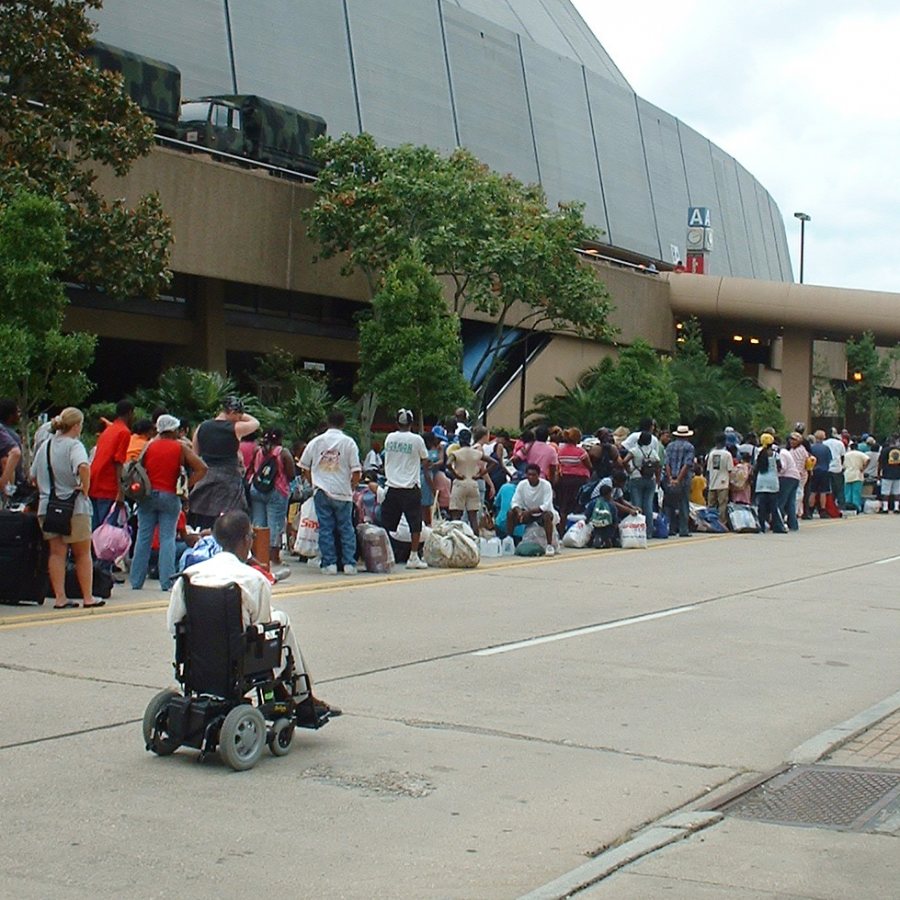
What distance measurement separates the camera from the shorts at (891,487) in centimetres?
3316

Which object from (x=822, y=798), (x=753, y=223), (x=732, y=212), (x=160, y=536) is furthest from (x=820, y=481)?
(x=753, y=223)

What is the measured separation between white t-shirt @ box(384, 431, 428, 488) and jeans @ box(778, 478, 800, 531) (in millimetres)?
10511

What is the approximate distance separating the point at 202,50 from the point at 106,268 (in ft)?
37.2

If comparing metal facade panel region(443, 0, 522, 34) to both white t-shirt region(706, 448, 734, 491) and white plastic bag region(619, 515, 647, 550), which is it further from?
Result: white plastic bag region(619, 515, 647, 550)

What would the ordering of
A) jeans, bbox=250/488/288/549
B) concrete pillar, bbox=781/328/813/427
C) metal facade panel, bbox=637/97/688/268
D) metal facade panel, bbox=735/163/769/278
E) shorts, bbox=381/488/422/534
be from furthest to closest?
metal facade panel, bbox=735/163/769/278 < metal facade panel, bbox=637/97/688/268 < concrete pillar, bbox=781/328/813/427 < shorts, bbox=381/488/422/534 < jeans, bbox=250/488/288/549

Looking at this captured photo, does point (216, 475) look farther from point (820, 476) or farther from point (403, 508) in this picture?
point (820, 476)

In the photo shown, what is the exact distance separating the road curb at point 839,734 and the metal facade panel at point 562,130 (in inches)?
1495

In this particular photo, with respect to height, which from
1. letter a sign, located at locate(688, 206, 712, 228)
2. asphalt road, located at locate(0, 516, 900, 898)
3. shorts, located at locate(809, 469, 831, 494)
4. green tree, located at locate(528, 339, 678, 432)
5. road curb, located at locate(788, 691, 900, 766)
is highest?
letter a sign, located at locate(688, 206, 712, 228)

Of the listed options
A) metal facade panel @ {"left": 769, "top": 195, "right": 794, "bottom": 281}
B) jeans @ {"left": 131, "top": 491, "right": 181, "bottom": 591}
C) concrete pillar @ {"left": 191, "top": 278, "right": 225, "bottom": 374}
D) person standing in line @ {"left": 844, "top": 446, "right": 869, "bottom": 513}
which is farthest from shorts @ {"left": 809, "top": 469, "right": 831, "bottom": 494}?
metal facade panel @ {"left": 769, "top": 195, "right": 794, "bottom": 281}

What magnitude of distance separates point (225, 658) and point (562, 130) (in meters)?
42.9

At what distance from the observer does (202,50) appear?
3278 centimetres

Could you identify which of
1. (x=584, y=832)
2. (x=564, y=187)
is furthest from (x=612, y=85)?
(x=584, y=832)

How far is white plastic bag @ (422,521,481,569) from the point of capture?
57.3 feet

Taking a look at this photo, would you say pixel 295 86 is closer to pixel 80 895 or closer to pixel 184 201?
pixel 184 201
